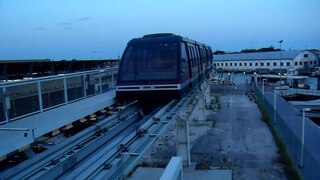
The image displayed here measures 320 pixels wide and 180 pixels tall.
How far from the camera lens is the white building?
68375 millimetres

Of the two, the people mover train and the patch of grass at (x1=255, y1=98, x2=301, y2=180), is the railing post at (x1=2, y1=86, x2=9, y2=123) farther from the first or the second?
the patch of grass at (x1=255, y1=98, x2=301, y2=180)

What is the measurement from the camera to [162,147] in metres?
17.5

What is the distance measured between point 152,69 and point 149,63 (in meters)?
0.23

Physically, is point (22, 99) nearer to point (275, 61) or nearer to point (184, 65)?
point (184, 65)

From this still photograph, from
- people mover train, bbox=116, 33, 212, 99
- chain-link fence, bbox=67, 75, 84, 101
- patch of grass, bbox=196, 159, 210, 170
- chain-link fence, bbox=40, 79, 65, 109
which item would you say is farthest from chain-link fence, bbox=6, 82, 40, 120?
patch of grass, bbox=196, 159, 210, 170

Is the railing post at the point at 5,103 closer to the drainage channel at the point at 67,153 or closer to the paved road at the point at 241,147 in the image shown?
the drainage channel at the point at 67,153

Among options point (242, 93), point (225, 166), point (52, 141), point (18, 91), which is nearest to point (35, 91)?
point (18, 91)

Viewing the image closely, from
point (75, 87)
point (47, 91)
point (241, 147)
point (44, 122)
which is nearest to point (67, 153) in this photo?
point (44, 122)

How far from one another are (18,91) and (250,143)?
526 inches

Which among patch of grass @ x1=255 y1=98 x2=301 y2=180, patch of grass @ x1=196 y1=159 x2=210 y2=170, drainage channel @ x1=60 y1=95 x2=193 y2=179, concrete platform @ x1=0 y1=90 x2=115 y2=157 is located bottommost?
patch of grass @ x1=196 y1=159 x2=210 y2=170

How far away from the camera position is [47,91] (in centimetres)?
941

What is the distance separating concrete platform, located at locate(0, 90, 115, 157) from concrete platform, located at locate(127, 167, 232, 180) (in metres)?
3.99

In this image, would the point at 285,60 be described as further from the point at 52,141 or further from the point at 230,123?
the point at 52,141

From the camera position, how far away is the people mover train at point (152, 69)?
10648 mm
